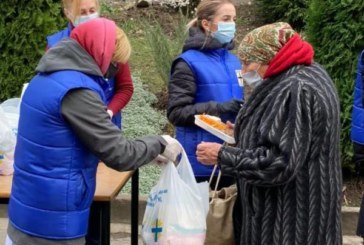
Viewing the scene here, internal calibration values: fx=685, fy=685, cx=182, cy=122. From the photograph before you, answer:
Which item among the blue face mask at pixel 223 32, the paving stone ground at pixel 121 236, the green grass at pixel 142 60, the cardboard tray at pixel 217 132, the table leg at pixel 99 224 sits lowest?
the paving stone ground at pixel 121 236

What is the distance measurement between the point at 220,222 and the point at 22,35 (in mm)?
3252

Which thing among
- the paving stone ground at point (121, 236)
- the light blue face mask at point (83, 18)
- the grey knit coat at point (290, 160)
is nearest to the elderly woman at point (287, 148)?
the grey knit coat at point (290, 160)

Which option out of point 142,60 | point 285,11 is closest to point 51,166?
point 142,60

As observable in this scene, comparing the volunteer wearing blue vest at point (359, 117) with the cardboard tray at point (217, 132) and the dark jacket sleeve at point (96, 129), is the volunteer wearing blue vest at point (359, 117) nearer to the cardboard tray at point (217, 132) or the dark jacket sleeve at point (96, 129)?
the cardboard tray at point (217, 132)

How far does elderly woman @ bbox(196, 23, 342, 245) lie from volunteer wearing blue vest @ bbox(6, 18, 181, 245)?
1.65 feet

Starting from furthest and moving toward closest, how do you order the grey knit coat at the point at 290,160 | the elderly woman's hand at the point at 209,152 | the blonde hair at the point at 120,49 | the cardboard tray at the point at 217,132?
the cardboard tray at the point at 217,132
the elderly woman's hand at the point at 209,152
the blonde hair at the point at 120,49
the grey knit coat at the point at 290,160

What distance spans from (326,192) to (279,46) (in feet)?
1.97

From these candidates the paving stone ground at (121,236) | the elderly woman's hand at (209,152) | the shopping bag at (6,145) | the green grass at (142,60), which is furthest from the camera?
the green grass at (142,60)

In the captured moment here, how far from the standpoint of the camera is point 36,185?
265cm

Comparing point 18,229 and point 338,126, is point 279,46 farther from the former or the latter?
point 18,229

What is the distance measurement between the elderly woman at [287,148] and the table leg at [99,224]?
2.27 feet

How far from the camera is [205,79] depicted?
3600 millimetres

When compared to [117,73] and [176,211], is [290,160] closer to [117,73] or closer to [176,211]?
[176,211]

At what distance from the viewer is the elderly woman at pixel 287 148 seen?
256cm
